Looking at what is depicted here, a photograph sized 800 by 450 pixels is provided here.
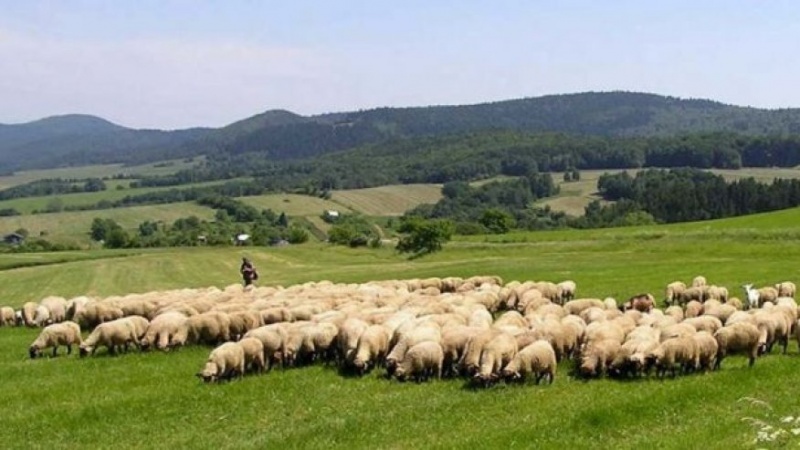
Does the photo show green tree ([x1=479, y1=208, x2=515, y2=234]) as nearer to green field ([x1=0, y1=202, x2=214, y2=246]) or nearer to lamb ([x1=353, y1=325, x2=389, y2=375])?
green field ([x1=0, y1=202, x2=214, y2=246])

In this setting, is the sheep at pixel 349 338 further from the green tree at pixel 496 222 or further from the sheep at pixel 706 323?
the green tree at pixel 496 222

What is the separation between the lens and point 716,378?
18.2 m

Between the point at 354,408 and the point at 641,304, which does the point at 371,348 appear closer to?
the point at 354,408

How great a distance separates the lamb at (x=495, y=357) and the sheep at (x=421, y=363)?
45.0 inches

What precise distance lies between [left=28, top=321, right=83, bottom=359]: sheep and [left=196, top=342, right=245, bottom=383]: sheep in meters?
7.26

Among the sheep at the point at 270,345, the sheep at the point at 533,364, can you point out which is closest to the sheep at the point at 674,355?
the sheep at the point at 533,364

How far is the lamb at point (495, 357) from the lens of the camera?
18.7 m

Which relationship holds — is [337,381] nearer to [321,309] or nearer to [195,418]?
[195,418]

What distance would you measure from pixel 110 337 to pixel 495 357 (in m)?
12.1

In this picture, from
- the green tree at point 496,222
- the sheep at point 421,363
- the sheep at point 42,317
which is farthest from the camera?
the green tree at point 496,222

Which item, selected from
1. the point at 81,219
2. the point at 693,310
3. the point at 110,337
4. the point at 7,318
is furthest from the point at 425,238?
the point at 81,219

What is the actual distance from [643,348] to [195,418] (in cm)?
1019

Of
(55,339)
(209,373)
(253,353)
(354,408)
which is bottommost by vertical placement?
(354,408)

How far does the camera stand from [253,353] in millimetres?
21312
